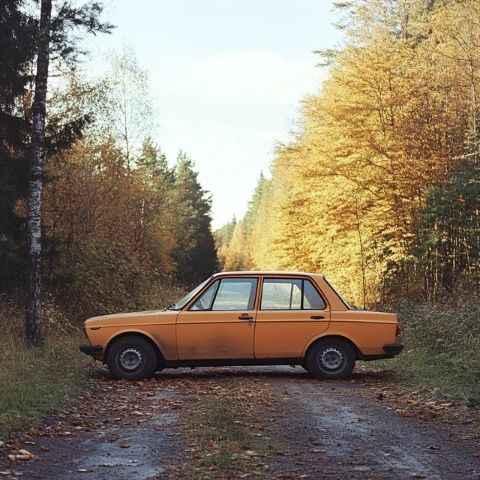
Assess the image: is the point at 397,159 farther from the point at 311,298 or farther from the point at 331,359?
the point at 331,359

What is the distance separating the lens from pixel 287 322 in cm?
1193

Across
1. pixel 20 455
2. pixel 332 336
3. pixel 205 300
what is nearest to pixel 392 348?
pixel 332 336

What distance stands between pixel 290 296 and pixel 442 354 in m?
3.14

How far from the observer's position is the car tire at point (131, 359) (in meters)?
11.8

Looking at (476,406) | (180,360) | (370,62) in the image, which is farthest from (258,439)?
(370,62)

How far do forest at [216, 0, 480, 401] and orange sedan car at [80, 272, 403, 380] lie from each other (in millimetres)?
8394

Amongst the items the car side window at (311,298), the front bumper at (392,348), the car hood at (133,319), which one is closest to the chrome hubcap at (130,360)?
the car hood at (133,319)

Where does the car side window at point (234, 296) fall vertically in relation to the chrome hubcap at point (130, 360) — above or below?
above

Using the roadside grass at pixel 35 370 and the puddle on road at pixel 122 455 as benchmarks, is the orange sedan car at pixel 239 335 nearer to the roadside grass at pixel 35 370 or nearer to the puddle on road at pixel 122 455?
the roadside grass at pixel 35 370

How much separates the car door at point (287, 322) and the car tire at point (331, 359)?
0.68ft

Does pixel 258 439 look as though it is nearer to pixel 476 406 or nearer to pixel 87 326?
pixel 476 406

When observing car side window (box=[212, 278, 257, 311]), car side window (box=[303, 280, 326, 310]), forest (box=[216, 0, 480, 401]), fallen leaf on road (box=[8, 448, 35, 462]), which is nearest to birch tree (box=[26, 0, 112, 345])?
car side window (box=[212, 278, 257, 311])

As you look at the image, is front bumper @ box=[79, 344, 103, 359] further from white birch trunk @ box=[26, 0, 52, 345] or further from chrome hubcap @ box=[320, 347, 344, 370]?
chrome hubcap @ box=[320, 347, 344, 370]

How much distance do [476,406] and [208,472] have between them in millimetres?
4540
